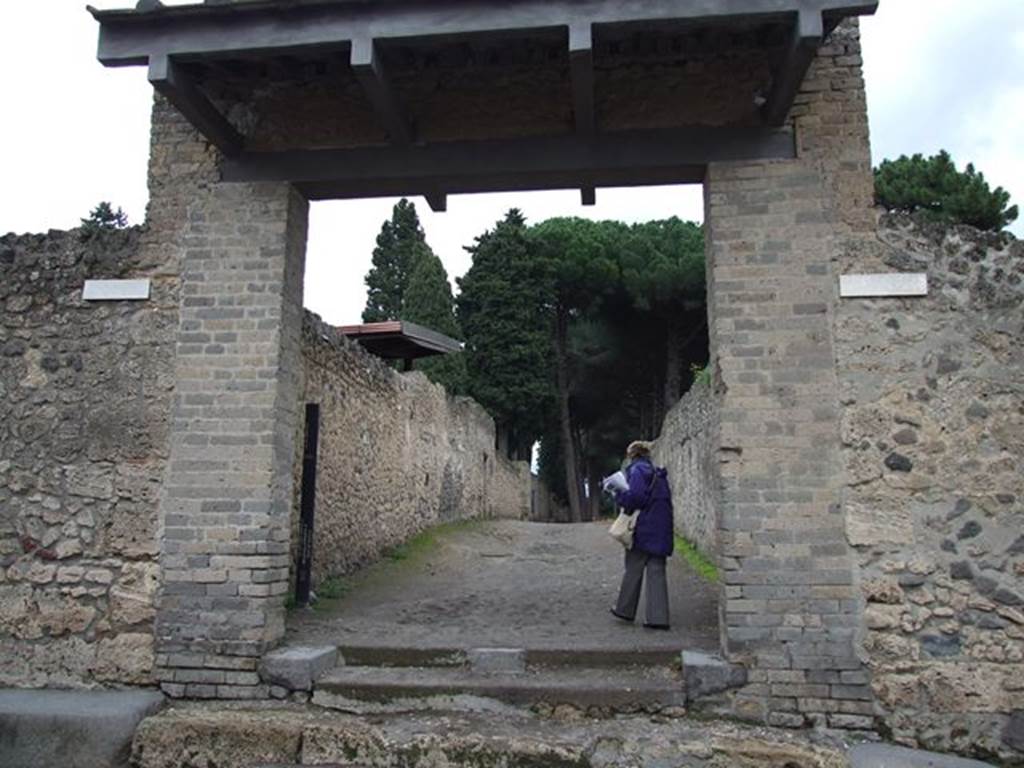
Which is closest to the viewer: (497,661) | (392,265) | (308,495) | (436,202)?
(497,661)

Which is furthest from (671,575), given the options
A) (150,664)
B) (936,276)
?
(150,664)

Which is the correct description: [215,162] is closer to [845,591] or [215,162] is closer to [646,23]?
[646,23]

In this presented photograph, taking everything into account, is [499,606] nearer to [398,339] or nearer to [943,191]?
[398,339]

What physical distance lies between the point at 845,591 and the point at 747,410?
3.88 feet

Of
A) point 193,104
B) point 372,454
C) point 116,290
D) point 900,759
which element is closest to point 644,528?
point 900,759

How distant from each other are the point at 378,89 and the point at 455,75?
31.3 inches

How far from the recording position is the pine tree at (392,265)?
33062mm

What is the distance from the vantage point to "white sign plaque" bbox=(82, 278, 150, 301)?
554 centimetres

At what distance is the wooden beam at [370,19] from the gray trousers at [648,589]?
149 inches

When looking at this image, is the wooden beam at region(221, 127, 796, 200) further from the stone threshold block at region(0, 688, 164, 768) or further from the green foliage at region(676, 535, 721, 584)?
the green foliage at region(676, 535, 721, 584)

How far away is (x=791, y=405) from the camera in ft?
16.2

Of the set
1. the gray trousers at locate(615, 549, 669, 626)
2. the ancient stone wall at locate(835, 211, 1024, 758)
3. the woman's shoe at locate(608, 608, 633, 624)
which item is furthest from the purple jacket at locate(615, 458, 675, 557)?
the ancient stone wall at locate(835, 211, 1024, 758)

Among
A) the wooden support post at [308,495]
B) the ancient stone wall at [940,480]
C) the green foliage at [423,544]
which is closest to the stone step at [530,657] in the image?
the ancient stone wall at [940,480]

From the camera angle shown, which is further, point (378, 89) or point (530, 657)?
point (530, 657)
